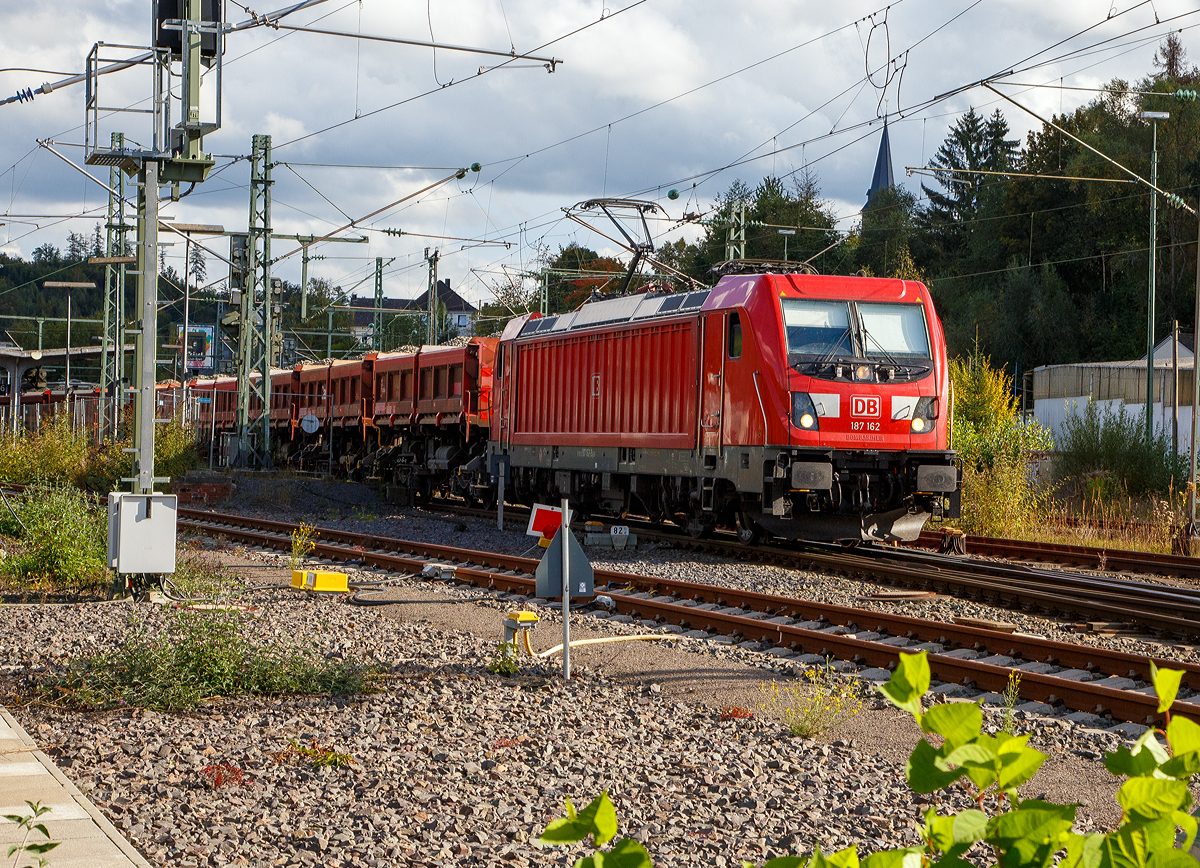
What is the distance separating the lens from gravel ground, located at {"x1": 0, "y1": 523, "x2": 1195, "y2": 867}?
518cm

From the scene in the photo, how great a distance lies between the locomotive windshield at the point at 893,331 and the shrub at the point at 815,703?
7.44 m

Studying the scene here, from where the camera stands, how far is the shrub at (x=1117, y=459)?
2362cm

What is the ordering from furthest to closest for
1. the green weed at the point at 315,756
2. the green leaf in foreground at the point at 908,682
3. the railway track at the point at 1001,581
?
the railway track at the point at 1001,581, the green weed at the point at 315,756, the green leaf in foreground at the point at 908,682

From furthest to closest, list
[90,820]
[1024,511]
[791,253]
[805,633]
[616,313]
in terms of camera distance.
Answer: [791,253] → [1024,511] → [616,313] → [805,633] → [90,820]

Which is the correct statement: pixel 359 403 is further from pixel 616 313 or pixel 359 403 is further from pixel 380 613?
pixel 380 613

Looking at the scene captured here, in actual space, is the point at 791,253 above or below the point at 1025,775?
above

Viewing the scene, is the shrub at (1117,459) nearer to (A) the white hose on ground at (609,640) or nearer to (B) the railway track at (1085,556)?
(B) the railway track at (1085,556)

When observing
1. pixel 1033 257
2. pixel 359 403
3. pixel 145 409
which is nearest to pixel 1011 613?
pixel 145 409

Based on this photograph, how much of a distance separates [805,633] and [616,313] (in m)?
9.89

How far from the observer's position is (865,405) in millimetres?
15195

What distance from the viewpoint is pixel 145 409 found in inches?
473

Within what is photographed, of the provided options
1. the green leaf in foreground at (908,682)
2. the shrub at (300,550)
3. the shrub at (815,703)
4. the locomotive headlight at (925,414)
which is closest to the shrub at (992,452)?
the locomotive headlight at (925,414)

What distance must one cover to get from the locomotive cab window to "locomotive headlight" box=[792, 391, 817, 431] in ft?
3.43

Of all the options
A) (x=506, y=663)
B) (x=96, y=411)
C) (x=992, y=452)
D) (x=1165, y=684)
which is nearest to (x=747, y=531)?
(x=992, y=452)
